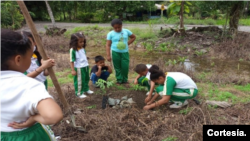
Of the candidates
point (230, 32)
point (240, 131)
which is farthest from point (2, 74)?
point (230, 32)

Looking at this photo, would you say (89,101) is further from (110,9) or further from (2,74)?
(110,9)

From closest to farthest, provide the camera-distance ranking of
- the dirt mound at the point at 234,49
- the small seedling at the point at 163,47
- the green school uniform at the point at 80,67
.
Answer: the green school uniform at the point at 80,67 → the dirt mound at the point at 234,49 → the small seedling at the point at 163,47

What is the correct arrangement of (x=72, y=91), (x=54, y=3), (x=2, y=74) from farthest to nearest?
(x=54, y=3)
(x=72, y=91)
(x=2, y=74)

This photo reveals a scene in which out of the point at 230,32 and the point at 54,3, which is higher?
the point at 54,3

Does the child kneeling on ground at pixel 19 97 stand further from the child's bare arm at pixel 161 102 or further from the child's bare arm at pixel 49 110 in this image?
the child's bare arm at pixel 161 102

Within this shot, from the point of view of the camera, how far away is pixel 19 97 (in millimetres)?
1066

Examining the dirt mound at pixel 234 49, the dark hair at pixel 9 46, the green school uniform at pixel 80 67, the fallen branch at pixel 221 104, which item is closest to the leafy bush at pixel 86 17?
the dirt mound at pixel 234 49

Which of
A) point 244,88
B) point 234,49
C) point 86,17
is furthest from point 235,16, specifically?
point 86,17

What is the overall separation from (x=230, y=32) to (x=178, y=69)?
519cm

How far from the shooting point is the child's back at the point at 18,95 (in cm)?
105

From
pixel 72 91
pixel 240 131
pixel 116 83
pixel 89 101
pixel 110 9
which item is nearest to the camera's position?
pixel 240 131

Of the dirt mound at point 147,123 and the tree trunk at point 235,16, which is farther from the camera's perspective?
the tree trunk at point 235,16

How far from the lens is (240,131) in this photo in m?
2.39

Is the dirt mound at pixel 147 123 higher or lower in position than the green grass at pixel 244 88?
lower
